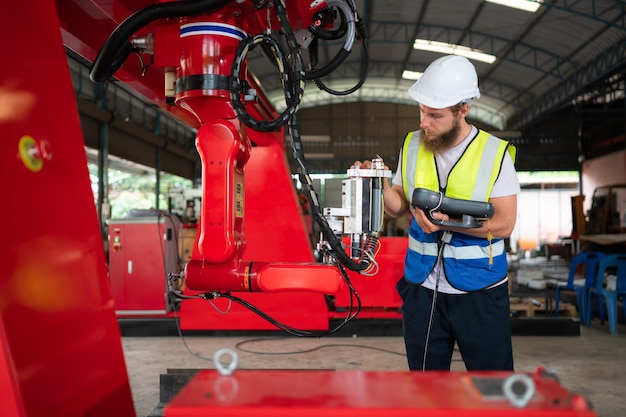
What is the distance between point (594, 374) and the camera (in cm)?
434

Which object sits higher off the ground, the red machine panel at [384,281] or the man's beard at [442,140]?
the man's beard at [442,140]

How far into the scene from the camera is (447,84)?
1.96 meters

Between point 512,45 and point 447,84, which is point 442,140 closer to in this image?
point 447,84

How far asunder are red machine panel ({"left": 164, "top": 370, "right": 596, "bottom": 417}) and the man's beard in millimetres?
1120

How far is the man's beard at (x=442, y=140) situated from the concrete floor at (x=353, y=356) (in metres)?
2.53

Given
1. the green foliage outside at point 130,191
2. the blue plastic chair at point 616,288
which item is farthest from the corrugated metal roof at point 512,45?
the blue plastic chair at point 616,288

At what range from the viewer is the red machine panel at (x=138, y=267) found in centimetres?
646

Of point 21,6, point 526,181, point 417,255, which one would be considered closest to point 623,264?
point 417,255

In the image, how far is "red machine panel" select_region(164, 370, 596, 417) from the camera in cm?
90

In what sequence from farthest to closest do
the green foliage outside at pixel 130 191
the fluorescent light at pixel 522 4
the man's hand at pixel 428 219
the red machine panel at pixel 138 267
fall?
the green foliage outside at pixel 130 191
the fluorescent light at pixel 522 4
the red machine panel at pixel 138 267
the man's hand at pixel 428 219

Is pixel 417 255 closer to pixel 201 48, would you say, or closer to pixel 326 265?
pixel 326 265

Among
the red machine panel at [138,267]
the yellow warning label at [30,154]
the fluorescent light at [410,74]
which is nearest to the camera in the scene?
the yellow warning label at [30,154]

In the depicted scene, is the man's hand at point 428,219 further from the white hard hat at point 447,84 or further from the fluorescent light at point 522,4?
the fluorescent light at point 522,4

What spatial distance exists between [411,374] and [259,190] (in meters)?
4.46
